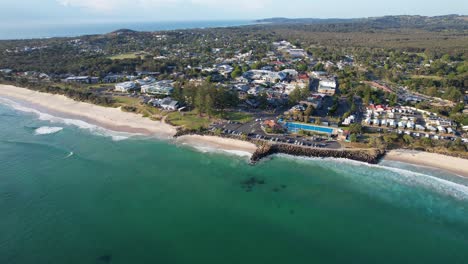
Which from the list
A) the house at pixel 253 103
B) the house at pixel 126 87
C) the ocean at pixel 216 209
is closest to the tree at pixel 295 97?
the house at pixel 253 103

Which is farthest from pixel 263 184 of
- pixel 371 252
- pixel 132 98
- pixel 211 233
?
pixel 132 98

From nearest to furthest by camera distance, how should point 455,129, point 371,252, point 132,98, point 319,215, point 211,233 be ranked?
point 371,252, point 211,233, point 319,215, point 455,129, point 132,98

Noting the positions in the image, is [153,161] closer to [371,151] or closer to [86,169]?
[86,169]

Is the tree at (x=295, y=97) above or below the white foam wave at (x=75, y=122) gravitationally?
above

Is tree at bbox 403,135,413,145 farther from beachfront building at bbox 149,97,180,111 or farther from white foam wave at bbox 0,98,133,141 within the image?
white foam wave at bbox 0,98,133,141

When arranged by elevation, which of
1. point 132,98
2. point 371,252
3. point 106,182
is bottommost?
point 371,252

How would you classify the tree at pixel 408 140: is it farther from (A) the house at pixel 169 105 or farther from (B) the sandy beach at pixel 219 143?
(A) the house at pixel 169 105
